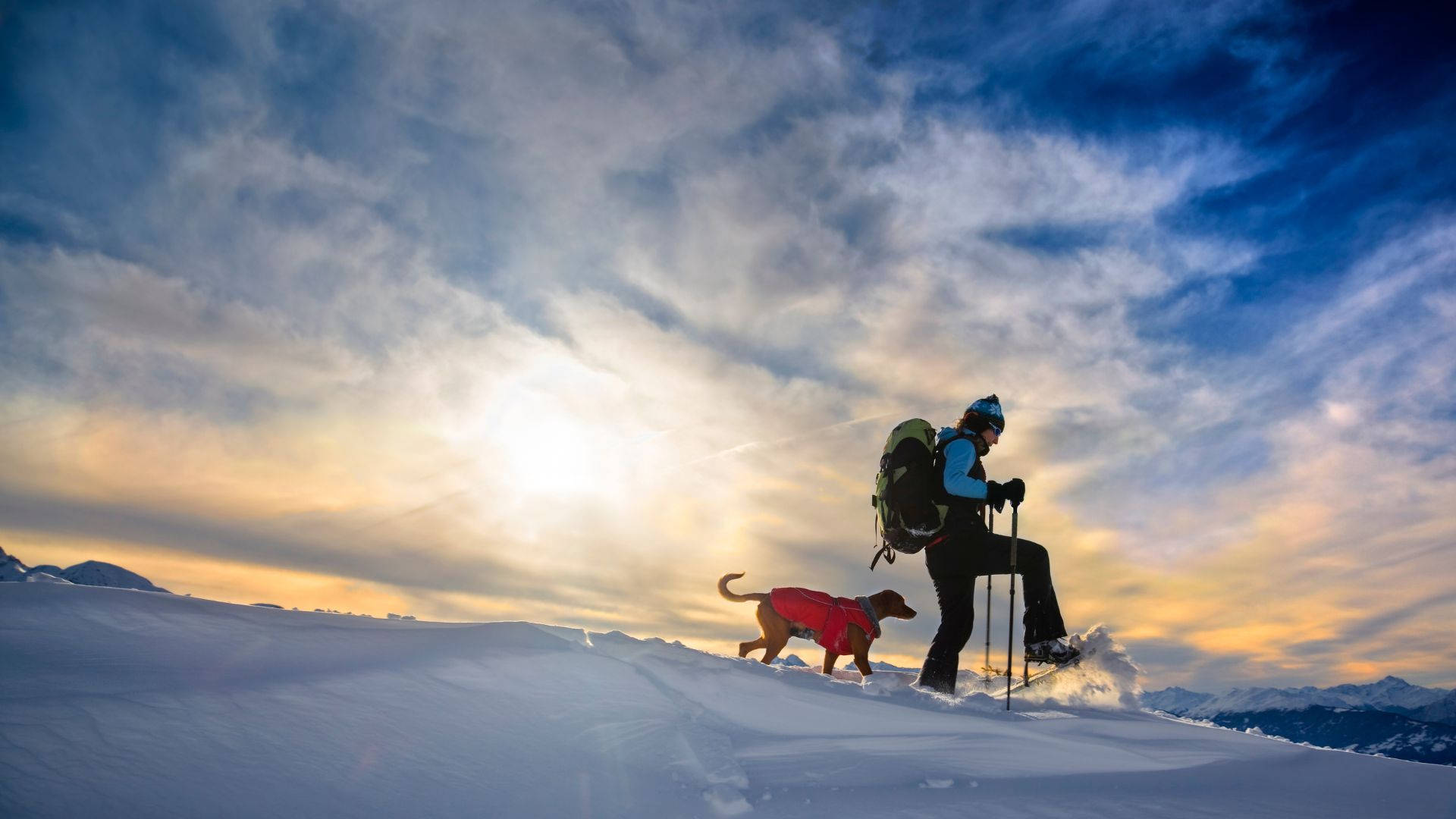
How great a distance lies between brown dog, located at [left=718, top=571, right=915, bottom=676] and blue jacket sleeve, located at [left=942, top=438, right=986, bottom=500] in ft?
6.64

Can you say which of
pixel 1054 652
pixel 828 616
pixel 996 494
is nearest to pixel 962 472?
pixel 996 494

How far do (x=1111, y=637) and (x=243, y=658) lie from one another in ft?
22.1

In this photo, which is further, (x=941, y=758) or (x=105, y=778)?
(x=941, y=758)

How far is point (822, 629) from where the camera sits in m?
7.96

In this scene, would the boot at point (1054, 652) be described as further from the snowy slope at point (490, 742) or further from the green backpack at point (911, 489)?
the snowy slope at point (490, 742)

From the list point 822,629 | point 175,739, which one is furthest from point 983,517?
point 175,739

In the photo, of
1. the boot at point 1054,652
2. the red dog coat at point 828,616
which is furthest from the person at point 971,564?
the red dog coat at point 828,616

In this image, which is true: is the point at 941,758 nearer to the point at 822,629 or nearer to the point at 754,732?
the point at 754,732

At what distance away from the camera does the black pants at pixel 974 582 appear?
6754 mm

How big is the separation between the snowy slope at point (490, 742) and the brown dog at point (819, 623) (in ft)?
10.7

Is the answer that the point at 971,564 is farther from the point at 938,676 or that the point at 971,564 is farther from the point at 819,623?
the point at 819,623

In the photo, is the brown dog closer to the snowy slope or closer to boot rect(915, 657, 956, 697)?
boot rect(915, 657, 956, 697)

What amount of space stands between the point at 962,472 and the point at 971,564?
88 cm

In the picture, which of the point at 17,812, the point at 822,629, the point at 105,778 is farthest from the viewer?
the point at 822,629
